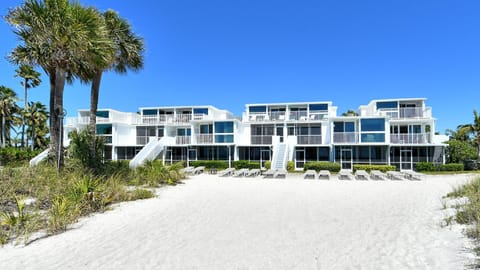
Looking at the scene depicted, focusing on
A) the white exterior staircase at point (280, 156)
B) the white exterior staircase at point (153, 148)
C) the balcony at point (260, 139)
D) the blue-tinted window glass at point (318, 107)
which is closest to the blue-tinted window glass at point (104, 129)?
the white exterior staircase at point (153, 148)

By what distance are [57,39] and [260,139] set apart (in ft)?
67.1

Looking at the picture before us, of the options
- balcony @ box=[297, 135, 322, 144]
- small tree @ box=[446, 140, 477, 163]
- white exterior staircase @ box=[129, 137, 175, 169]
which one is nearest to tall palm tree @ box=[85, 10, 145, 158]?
white exterior staircase @ box=[129, 137, 175, 169]

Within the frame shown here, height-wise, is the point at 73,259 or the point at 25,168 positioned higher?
the point at 25,168

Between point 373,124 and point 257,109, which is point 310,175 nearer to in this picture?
point 373,124

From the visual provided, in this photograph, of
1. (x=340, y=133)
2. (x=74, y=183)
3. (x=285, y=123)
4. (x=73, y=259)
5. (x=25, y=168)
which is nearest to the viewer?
(x=73, y=259)

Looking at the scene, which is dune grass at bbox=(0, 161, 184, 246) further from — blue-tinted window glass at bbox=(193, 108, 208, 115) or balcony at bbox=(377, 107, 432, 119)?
balcony at bbox=(377, 107, 432, 119)

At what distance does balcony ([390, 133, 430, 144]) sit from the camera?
2321cm

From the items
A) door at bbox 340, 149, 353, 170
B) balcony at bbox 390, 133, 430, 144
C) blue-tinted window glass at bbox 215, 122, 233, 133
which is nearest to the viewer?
balcony at bbox 390, 133, 430, 144

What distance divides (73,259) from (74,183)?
4735 mm

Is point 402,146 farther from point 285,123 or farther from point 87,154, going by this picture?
point 87,154

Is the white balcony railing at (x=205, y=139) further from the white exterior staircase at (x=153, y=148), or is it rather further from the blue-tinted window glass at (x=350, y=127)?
the blue-tinted window glass at (x=350, y=127)

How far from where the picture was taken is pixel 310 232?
6000 millimetres

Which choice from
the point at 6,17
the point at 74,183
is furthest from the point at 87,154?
the point at 6,17

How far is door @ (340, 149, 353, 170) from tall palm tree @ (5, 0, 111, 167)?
A: 22.7 meters
